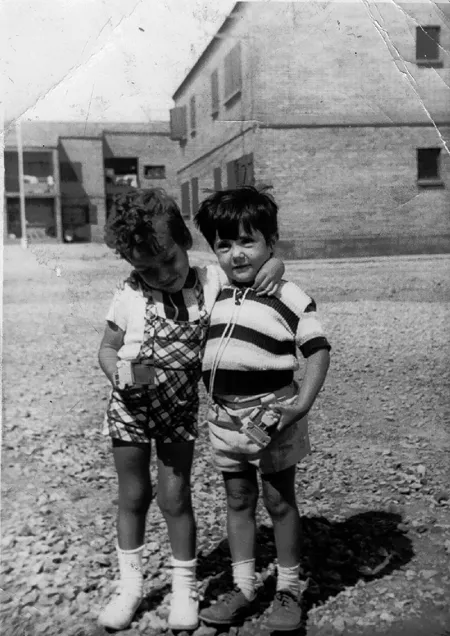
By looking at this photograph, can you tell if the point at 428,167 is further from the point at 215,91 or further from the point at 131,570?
the point at 131,570

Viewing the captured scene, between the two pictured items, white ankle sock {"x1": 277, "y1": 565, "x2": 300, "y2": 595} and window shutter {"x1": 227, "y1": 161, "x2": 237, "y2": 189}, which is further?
window shutter {"x1": 227, "y1": 161, "x2": 237, "y2": 189}

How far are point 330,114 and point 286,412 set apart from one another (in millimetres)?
1471

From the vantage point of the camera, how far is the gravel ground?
2180 millimetres

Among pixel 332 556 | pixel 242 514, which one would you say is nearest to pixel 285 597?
pixel 242 514

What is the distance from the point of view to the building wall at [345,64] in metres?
2.54

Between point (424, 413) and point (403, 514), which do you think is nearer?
point (403, 514)

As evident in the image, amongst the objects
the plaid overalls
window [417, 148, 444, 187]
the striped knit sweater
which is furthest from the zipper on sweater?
window [417, 148, 444, 187]

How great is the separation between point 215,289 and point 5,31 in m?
1.30

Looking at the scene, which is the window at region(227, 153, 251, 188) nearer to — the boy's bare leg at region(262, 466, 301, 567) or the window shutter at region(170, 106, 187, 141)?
the window shutter at region(170, 106, 187, 141)

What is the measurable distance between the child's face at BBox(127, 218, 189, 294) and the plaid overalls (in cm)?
7

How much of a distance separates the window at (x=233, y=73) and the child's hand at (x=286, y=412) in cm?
128

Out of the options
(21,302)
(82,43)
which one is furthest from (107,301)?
(82,43)

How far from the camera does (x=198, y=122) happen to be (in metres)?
2.68

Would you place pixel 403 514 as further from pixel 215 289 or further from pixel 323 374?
pixel 215 289
